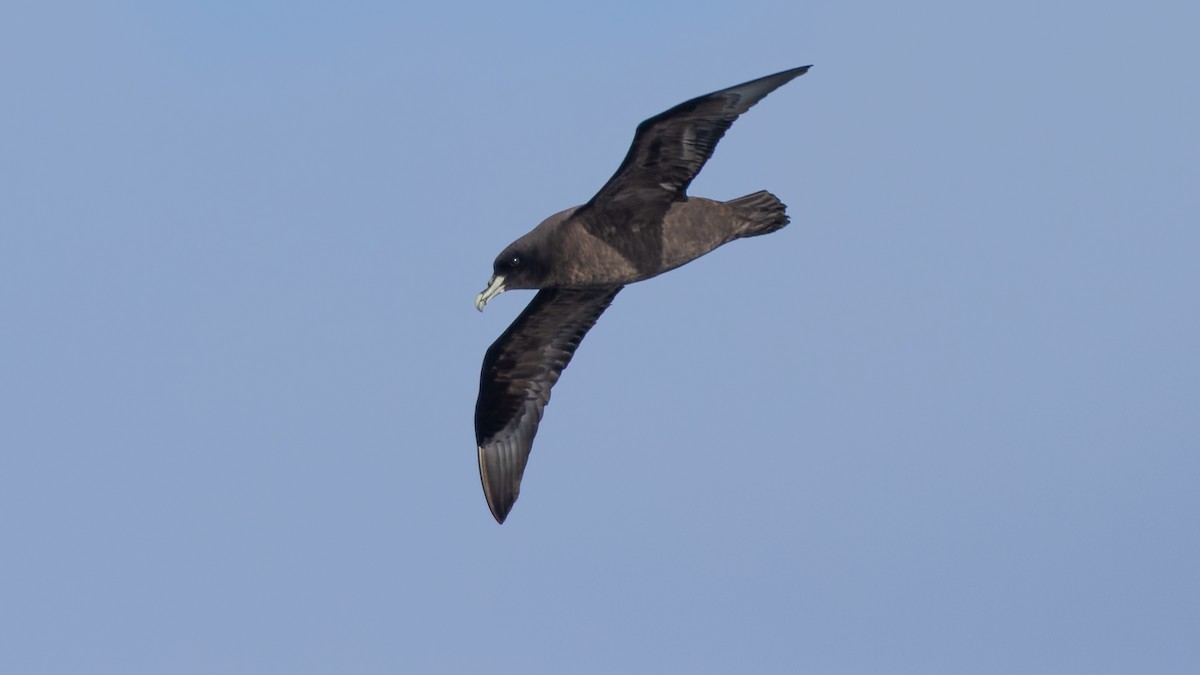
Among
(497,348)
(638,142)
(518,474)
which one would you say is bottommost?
(518,474)

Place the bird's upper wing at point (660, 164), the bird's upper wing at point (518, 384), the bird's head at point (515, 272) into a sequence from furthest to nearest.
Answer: the bird's upper wing at point (518, 384), the bird's head at point (515, 272), the bird's upper wing at point (660, 164)

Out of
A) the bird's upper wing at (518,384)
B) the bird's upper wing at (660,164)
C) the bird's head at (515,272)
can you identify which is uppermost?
the bird's upper wing at (660,164)

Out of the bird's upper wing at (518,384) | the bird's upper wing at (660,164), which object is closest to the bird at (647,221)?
the bird's upper wing at (660,164)

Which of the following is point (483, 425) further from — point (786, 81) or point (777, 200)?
point (786, 81)

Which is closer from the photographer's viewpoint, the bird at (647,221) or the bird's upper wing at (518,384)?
the bird at (647,221)

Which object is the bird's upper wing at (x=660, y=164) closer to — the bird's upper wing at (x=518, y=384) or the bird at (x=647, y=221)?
the bird at (x=647, y=221)

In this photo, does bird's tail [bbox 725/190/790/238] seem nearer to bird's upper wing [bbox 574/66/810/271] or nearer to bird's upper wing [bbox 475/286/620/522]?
bird's upper wing [bbox 574/66/810/271]

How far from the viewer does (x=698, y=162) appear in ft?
49.8

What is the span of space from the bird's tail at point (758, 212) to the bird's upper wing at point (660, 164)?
0.63 m

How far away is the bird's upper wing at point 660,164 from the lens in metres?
14.5

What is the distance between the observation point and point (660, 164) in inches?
595

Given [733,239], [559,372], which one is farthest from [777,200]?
[559,372]

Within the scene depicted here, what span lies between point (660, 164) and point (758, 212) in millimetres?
1200

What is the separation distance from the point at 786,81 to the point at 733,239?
200 centimetres
